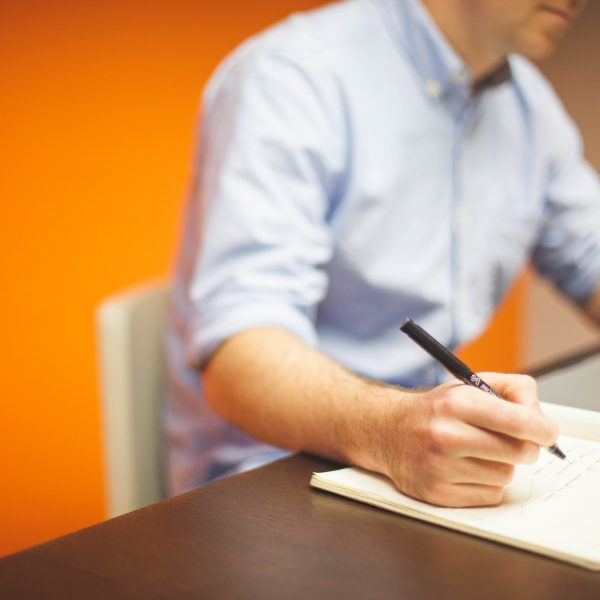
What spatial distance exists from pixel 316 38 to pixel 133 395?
501 millimetres

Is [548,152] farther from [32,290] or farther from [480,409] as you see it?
[32,290]

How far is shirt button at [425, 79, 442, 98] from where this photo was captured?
3.68 ft

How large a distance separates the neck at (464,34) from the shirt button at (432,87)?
6 centimetres

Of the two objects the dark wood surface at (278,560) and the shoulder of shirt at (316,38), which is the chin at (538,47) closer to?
the shoulder of shirt at (316,38)

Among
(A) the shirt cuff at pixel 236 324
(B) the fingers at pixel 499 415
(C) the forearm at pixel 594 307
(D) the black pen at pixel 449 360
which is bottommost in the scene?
(C) the forearm at pixel 594 307

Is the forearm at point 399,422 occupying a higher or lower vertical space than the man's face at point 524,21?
lower

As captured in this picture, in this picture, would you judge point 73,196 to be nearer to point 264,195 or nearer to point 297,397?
point 264,195

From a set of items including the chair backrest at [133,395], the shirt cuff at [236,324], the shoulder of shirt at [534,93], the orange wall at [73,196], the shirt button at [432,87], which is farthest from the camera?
the orange wall at [73,196]

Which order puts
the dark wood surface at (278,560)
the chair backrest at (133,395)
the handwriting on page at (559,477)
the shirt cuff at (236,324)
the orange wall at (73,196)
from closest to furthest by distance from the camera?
1. the dark wood surface at (278,560)
2. the handwriting on page at (559,477)
3. the shirt cuff at (236,324)
4. the chair backrest at (133,395)
5. the orange wall at (73,196)

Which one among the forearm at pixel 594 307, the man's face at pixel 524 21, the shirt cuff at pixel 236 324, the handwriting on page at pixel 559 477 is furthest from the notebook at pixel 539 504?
the forearm at pixel 594 307

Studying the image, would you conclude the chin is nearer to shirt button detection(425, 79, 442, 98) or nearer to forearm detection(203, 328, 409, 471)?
shirt button detection(425, 79, 442, 98)

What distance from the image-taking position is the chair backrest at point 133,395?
1021 mm

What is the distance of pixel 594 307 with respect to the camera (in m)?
1.35

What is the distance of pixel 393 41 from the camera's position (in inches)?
43.8
